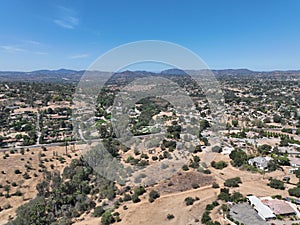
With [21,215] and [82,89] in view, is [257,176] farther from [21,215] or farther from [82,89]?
[82,89]

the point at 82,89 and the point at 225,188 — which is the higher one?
the point at 82,89

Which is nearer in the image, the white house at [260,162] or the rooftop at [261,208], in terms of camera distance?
the rooftop at [261,208]

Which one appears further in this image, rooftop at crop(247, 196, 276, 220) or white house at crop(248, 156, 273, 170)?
white house at crop(248, 156, 273, 170)

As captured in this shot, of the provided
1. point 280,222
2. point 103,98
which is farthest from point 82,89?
point 280,222

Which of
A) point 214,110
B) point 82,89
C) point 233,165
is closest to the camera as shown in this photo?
point 233,165

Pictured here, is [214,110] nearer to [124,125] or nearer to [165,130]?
[165,130]

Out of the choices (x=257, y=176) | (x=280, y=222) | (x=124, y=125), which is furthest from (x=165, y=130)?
(x=280, y=222)

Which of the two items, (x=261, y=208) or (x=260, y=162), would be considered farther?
(x=260, y=162)

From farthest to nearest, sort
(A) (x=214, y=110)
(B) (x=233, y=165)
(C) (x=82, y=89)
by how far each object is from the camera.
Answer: (C) (x=82, y=89) < (A) (x=214, y=110) < (B) (x=233, y=165)

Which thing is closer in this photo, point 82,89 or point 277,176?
point 277,176
